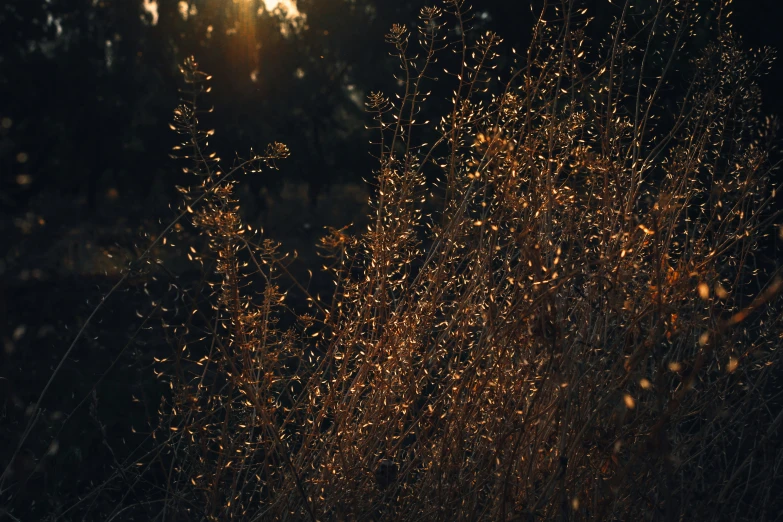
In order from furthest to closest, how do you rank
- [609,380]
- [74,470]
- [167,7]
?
[167,7], [74,470], [609,380]

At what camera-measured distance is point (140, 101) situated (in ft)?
30.3

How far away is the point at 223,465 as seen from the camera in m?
1.52

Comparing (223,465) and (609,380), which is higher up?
(609,380)

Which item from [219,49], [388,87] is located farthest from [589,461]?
[219,49]

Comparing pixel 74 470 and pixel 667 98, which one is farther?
pixel 667 98

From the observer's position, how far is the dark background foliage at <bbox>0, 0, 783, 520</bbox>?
627 centimetres

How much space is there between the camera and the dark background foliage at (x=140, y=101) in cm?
627

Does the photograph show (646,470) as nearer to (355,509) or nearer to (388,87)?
(355,509)

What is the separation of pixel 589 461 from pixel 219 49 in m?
9.03

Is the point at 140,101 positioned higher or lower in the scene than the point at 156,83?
lower

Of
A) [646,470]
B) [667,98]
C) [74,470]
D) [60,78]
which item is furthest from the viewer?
[60,78]

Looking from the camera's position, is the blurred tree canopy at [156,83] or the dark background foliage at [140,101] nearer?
the dark background foliage at [140,101]

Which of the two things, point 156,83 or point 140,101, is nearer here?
point 140,101

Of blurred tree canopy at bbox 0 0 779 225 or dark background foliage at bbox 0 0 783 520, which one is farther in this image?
blurred tree canopy at bbox 0 0 779 225
